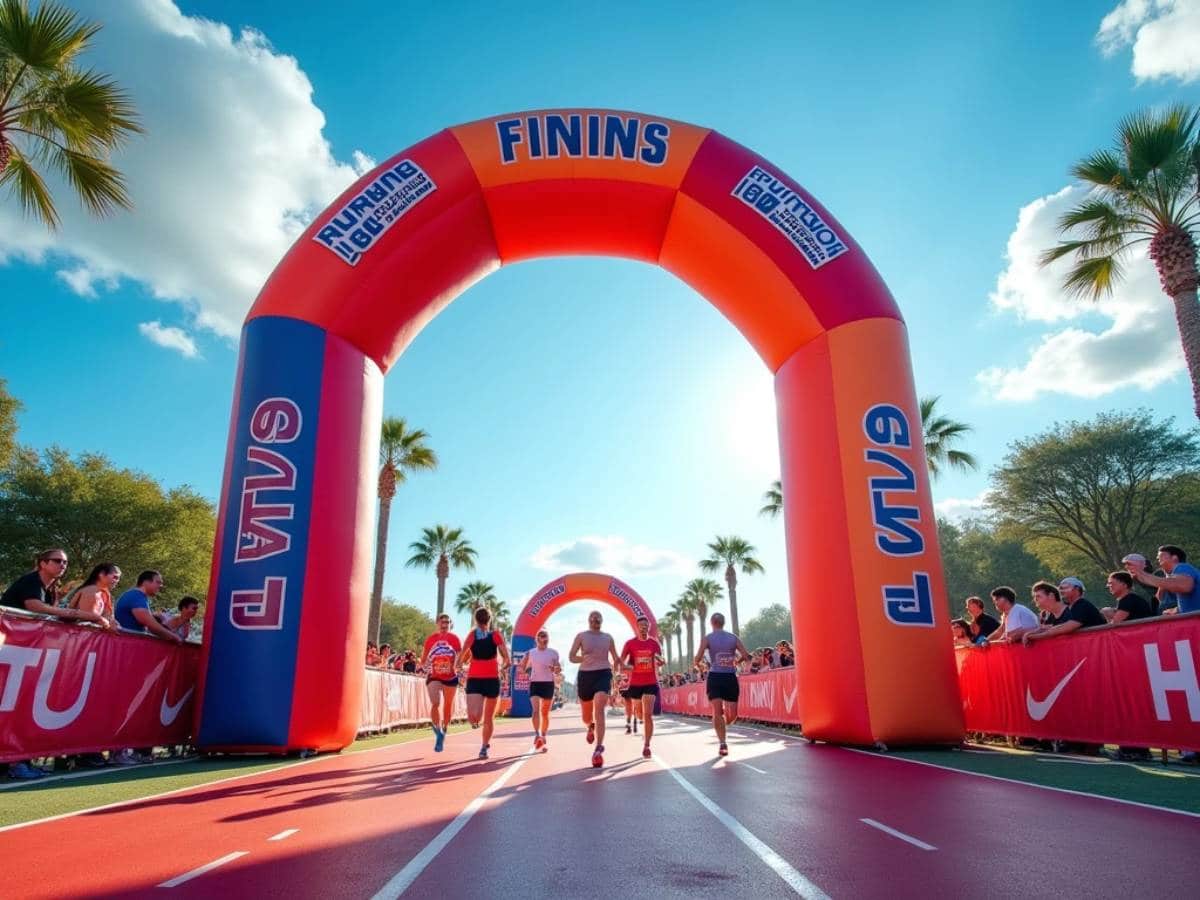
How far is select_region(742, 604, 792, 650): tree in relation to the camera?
384 feet

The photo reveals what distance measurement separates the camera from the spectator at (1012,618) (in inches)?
419

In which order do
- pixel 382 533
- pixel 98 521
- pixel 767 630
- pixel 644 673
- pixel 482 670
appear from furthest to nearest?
pixel 767 630, pixel 98 521, pixel 382 533, pixel 644 673, pixel 482 670

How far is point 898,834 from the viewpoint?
16.0ft

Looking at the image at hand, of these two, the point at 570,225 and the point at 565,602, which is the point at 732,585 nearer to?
the point at 565,602

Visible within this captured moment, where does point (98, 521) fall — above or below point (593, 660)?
above

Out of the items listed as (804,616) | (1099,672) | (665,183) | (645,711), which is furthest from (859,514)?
(665,183)

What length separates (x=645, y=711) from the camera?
1086 centimetres

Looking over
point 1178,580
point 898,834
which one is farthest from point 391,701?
point 1178,580

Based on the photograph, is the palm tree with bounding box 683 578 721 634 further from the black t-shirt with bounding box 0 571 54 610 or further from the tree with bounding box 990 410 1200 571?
the black t-shirt with bounding box 0 571 54 610

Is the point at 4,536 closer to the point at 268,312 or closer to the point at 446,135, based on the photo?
the point at 268,312

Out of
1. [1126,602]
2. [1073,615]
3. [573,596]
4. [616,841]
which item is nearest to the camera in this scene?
[616,841]

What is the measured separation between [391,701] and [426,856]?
52.4ft

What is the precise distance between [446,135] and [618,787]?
11.0 metres

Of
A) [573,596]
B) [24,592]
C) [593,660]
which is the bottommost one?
[593,660]
